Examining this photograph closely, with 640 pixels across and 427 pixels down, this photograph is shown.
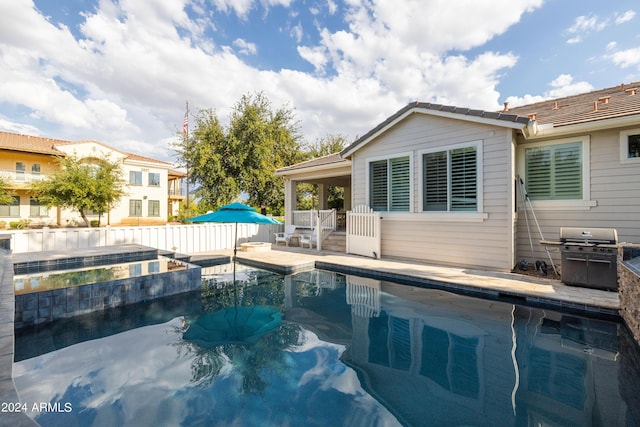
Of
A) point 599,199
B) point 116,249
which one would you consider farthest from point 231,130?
point 599,199

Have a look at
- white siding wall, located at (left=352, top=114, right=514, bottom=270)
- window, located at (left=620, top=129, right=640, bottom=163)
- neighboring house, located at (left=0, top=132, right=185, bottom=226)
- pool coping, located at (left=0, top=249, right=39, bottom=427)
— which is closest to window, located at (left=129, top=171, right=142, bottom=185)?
neighboring house, located at (left=0, top=132, right=185, bottom=226)

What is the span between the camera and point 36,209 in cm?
2319

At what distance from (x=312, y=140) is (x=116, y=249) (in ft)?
73.1

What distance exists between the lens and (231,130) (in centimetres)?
1995

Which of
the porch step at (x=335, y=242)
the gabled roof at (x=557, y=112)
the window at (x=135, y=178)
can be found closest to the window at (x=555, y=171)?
the gabled roof at (x=557, y=112)

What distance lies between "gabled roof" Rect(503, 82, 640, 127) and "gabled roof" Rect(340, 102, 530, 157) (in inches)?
46.0

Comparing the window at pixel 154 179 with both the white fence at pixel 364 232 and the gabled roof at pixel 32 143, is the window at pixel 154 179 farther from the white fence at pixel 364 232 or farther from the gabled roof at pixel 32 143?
the white fence at pixel 364 232

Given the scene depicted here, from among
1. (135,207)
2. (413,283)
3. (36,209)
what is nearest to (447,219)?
(413,283)

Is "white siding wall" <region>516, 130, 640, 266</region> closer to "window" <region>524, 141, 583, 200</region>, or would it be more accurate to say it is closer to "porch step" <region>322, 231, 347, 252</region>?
"window" <region>524, 141, 583, 200</region>

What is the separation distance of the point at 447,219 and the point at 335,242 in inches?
184

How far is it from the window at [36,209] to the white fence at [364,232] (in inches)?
1039

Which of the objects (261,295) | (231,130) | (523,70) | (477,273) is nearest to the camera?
(261,295)

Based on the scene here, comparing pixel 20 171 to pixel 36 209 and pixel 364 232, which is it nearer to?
pixel 36 209

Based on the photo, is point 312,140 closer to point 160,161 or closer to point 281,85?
point 281,85
